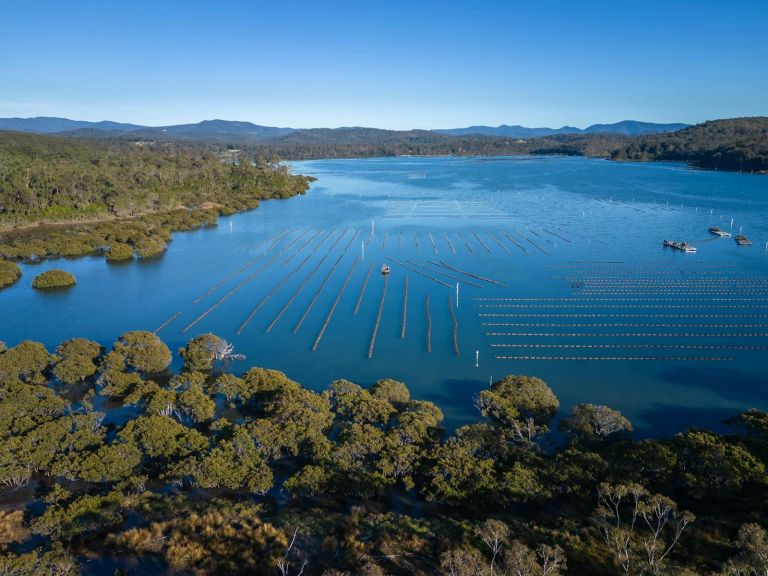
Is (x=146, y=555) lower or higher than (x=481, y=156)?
lower

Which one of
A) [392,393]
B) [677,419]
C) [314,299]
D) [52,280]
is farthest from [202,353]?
[52,280]

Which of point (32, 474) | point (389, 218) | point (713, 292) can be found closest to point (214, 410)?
point (32, 474)

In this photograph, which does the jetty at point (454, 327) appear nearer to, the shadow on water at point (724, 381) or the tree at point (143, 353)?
the shadow on water at point (724, 381)

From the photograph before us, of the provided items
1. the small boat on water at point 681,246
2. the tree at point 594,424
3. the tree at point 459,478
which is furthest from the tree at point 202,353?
the small boat on water at point 681,246

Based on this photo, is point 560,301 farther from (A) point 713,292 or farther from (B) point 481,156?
(B) point 481,156

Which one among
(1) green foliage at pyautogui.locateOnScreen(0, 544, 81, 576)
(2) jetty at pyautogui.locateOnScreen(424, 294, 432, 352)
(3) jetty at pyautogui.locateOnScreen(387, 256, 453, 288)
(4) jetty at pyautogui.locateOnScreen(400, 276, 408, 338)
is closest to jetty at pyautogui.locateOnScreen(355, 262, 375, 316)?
(3) jetty at pyautogui.locateOnScreen(387, 256, 453, 288)
